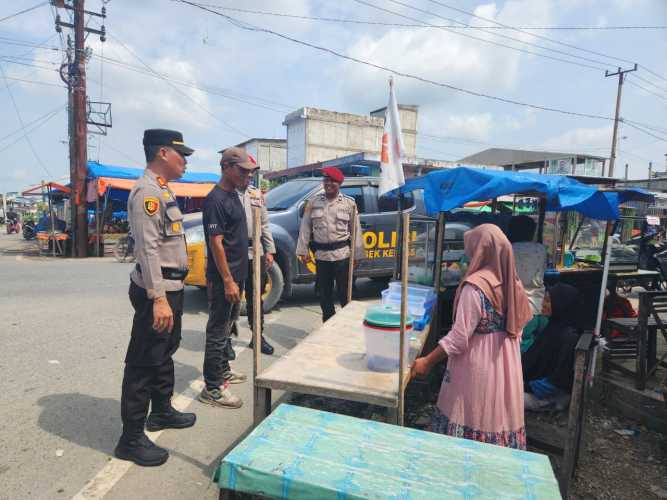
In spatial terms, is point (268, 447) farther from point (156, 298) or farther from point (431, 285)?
point (431, 285)

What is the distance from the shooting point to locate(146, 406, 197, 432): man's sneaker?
300cm

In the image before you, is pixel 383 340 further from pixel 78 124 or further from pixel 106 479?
pixel 78 124

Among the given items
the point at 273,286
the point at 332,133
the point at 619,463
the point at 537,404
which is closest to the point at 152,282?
the point at 537,404

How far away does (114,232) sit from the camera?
1500 cm

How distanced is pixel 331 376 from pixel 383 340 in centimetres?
35

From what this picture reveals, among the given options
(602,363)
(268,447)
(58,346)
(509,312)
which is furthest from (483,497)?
(58,346)

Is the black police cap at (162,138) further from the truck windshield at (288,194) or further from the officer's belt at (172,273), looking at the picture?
the truck windshield at (288,194)

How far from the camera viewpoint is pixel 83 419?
3148mm

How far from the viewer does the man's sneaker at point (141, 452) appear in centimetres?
259

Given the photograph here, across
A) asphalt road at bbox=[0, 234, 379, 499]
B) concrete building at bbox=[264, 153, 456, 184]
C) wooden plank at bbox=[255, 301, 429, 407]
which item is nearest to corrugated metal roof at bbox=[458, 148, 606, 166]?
concrete building at bbox=[264, 153, 456, 184]

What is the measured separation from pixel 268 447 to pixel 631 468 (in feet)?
9.08

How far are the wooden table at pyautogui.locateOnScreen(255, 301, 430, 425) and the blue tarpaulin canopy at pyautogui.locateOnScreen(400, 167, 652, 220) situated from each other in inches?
50.1

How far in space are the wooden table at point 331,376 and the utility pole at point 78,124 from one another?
13.1 m

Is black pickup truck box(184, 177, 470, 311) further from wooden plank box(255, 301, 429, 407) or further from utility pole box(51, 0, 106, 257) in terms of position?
utility pole box(51, 0, 106, 257)
